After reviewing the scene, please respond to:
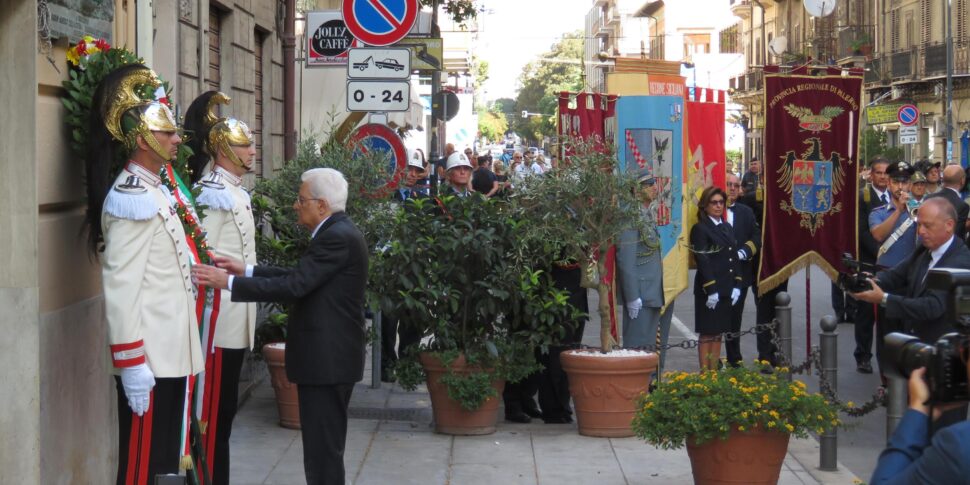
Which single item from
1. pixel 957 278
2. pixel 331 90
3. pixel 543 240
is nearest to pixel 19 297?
pixel 957 278

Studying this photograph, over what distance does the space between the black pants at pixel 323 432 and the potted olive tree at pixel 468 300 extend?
2.69 meters

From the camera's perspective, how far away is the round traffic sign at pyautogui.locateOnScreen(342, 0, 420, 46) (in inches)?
464

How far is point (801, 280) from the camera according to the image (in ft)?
73.2

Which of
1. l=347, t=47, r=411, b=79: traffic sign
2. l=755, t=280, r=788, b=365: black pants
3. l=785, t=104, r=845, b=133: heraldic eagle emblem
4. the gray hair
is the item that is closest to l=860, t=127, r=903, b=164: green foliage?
l=755, t=280, r=788, b=365: black pants

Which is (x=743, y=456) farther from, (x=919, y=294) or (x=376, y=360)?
(x=376, y=360)

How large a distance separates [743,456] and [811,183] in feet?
18.4

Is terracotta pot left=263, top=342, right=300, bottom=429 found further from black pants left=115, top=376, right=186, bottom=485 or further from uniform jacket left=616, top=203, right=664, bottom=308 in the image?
black pants left=115, top=376, right=186, bottom=485

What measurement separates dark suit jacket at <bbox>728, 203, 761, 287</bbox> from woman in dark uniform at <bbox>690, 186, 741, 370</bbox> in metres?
0.55

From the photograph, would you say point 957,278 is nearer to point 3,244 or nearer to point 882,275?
point 3,244

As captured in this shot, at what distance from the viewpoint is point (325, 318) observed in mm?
6309

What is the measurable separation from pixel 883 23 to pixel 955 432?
2253 inches

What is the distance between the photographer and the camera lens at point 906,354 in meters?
3.02

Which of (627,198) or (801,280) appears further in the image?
(801,280)

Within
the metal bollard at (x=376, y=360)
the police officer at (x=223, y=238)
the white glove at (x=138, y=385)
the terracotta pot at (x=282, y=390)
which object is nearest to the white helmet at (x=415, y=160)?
the metal bollard at (x=376, y=360)
